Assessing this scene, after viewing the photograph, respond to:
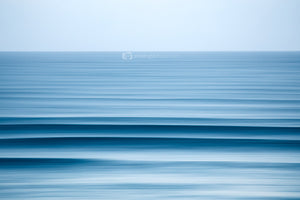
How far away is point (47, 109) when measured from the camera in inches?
452

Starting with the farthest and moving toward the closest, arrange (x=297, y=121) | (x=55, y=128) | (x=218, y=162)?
(x=297, y=121)
(x=55, y=128)
(x=218, y=162)

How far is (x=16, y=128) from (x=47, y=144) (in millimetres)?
2054

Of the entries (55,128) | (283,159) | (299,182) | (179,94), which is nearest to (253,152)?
(283,159)

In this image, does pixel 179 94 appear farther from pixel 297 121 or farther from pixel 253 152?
pixel 253 152

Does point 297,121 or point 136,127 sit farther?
point 297,121

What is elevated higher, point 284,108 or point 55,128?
point 284,108

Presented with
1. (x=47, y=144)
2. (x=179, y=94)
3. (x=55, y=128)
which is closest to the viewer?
(x=47, y=144)

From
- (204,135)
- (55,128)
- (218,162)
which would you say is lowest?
(218,162)

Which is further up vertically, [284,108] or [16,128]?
[284,108]

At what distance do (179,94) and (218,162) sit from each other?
10094mm

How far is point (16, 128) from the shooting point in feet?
29.2

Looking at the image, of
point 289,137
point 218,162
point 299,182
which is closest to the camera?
point 299,182

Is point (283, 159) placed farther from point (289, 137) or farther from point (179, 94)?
point (179, 94)

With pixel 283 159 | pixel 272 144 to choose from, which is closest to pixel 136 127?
pixel 272 144
